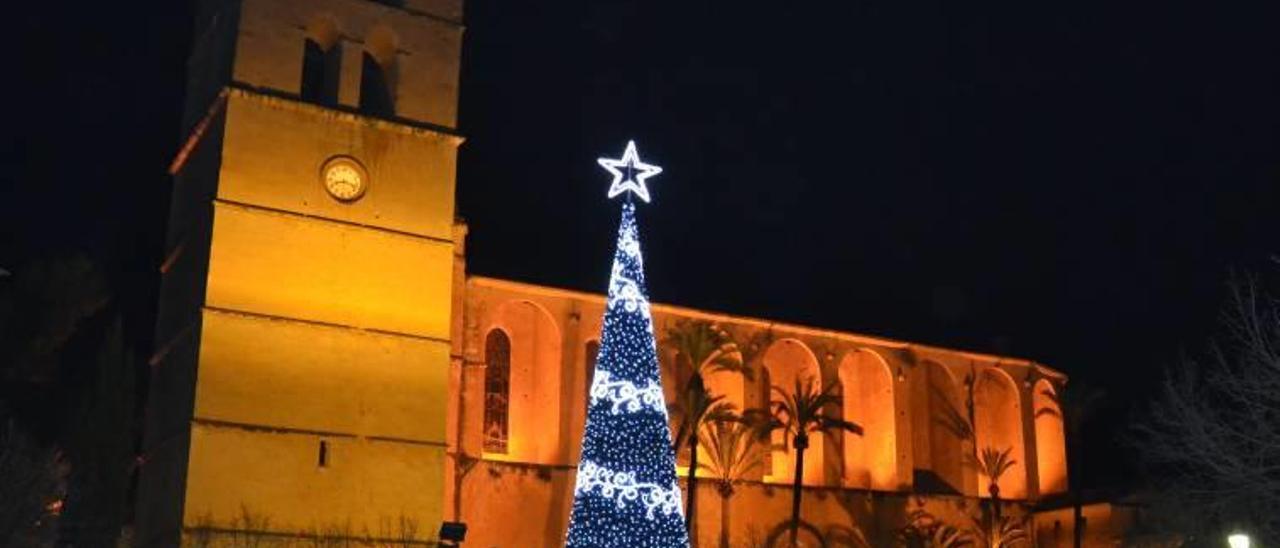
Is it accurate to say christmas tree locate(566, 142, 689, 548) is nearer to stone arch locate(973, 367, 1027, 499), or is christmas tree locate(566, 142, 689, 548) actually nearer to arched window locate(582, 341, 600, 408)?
arched window locate(582, 341, 600, 408)

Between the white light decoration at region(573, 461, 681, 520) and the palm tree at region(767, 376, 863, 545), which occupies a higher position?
the palm tree at region(767, 376, 863, 545)

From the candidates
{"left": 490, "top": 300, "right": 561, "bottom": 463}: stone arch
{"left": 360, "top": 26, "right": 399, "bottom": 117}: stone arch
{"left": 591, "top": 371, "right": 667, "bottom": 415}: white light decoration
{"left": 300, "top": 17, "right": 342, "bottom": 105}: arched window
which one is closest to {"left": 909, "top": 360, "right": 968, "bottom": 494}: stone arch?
{"left": 490, "top": 300, "right": 561, "bottom": 463}: stone arch

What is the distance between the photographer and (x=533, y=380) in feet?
119

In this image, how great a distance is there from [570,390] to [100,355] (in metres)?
9.58

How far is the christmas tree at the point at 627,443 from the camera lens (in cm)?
2798

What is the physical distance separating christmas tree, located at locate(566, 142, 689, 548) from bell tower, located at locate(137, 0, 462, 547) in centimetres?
299

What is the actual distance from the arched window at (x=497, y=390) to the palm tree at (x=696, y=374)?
356 cm

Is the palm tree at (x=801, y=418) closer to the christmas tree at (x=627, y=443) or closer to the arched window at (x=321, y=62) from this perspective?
the christmas tree at (x=627, y=443)

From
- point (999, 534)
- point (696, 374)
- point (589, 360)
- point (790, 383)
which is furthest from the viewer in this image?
point (999, 534)

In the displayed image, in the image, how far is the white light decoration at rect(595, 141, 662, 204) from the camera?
29031 millimetres

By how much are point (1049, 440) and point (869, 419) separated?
17.0 ft

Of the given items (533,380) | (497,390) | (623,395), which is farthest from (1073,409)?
(623,395)

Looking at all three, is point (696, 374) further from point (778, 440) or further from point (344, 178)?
point (344, 178)

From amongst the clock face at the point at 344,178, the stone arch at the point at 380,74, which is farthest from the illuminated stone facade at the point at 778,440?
the clock face at the point at 344,178
